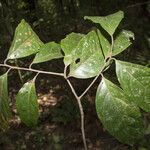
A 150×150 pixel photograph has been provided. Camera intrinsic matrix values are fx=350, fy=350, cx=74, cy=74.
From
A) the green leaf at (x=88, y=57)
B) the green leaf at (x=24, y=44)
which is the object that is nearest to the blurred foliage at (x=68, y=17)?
the green leaf at (x=24, y=44)

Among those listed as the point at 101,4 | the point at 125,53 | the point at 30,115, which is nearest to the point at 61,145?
the point at 125,53

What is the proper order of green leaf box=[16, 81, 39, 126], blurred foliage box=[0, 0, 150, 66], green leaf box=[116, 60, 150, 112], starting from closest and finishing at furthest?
green leaf box=[116, 60, 150, 112] → green leaf box=[16, 81, 39, 126] → blurred foliage box=[0, 0, 150, 66]

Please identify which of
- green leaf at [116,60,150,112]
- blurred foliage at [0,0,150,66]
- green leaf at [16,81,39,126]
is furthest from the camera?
blurred foliage at [0,0,150,66]

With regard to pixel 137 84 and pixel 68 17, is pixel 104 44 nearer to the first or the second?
pixel 137 84

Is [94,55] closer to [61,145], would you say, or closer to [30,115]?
[30,115]

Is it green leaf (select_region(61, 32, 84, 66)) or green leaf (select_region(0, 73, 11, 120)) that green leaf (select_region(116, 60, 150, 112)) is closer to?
green leaf (select_region(61, 32, 84, 66))

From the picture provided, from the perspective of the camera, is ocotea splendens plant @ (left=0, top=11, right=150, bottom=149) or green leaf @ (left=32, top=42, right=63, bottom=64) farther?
green leaf @ (left=32, top=42, right=63, bottom=64)

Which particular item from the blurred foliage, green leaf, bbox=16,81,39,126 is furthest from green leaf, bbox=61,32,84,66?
the blurred foliage
